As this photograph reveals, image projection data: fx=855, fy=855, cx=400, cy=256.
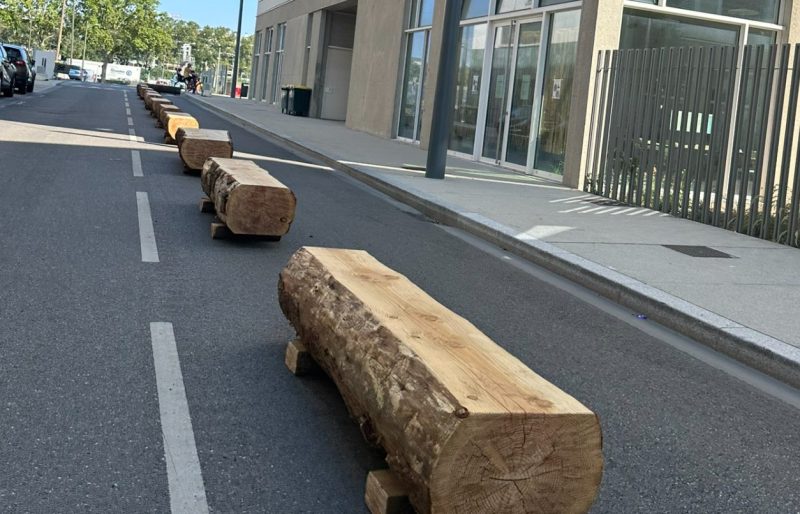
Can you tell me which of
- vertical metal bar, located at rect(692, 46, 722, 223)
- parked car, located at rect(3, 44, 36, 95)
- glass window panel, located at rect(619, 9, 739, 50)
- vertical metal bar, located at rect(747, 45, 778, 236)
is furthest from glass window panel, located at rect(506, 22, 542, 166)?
parked car, located at rect(3, 44, 36, 95)

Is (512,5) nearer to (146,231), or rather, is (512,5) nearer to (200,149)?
(200,149)

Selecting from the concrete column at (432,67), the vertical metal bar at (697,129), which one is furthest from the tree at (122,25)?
the vertical metal bar at (697,129)

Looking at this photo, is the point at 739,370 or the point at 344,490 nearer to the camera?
the point at 344,490

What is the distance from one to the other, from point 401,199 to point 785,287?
20.2 feet

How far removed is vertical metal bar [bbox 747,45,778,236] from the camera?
10.7 metres

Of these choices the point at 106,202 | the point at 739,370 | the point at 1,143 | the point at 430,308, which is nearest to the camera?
the point at 430,308

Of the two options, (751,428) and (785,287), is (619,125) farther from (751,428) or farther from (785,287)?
(751,428)

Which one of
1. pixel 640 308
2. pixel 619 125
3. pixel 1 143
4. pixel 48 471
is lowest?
pixel 48 471

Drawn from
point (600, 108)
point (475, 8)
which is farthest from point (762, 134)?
point (475, 8)

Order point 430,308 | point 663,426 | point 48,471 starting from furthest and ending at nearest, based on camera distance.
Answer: point 663,426 < point 430,308 < point 48,471

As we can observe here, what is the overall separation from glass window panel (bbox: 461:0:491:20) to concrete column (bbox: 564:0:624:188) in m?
4.73

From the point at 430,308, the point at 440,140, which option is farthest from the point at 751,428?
the point at 440,140

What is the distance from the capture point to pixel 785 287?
302 inches

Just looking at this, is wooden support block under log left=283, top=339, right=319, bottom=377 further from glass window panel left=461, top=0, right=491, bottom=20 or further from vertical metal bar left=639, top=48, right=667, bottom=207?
glass window panel left=461, top=0, right=491, bottom=20
